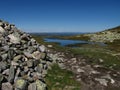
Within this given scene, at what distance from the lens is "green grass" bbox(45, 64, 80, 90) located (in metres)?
24.8

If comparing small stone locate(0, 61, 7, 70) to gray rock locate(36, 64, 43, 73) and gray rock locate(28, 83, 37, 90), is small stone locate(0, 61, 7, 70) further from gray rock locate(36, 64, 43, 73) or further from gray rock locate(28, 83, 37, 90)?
gray rock locate(36, 64, 43, 73)

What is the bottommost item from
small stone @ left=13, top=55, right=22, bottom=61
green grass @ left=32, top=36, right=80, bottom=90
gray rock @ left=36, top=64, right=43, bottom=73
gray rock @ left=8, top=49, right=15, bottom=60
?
green grass @ left=32, top=36, right=80, bottom=90

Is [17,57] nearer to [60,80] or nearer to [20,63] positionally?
[20,63]

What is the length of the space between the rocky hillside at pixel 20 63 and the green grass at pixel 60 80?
2.51ft

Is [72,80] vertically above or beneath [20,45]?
beneath

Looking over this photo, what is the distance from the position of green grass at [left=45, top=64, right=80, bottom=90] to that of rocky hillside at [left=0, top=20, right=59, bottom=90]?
2.51ft

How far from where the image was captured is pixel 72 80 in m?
26.4

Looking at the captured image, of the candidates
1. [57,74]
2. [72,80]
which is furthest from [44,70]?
[72,80]

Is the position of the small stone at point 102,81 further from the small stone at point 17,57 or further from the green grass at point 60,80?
the small stone at point 17,57

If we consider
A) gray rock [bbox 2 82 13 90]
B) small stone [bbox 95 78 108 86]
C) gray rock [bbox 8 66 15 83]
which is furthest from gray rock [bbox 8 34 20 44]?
small stone [bbox 95 78 108 86]

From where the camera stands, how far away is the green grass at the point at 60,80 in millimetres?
24755

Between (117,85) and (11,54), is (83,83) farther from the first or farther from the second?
(11,54)

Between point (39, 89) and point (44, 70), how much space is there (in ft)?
15.4

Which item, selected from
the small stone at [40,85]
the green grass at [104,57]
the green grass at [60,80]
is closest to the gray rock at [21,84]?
the small stone at [40,85]
